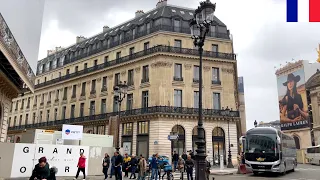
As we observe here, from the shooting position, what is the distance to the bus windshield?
696 inches

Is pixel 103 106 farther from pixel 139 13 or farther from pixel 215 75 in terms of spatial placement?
pixel 215 75

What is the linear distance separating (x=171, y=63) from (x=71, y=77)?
58.7 ft

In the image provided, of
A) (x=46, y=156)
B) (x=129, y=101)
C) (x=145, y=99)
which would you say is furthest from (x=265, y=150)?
(x=129, y=101)

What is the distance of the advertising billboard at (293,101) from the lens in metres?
69.9

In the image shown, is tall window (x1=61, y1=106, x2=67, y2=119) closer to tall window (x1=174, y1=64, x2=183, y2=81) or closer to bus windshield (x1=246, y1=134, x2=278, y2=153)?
tall window (x1=174, y1=64, x2=183, y2=81)

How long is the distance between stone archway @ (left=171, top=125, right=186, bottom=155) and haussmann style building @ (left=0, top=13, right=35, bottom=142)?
17010 mm

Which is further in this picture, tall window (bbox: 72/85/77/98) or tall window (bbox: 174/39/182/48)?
tall window (bbox: 72/85/77/98)

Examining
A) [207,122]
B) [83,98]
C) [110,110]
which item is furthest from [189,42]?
[83,98]

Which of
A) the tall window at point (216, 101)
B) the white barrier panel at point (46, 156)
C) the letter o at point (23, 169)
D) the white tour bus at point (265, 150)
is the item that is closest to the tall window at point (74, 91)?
the tall window at point (216, 101)

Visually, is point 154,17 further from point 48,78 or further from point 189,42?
point 48,78

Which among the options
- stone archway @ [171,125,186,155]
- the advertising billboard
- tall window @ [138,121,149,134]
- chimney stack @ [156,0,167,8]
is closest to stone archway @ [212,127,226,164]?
stone archway @ [171,125,186,155]

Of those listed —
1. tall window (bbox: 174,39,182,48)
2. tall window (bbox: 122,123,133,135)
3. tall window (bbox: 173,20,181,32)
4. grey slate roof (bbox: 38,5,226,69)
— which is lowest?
tall window (bbox: 122,123,133,135)

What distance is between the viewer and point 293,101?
73.1 metres

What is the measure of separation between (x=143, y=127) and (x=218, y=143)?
28.7ft
